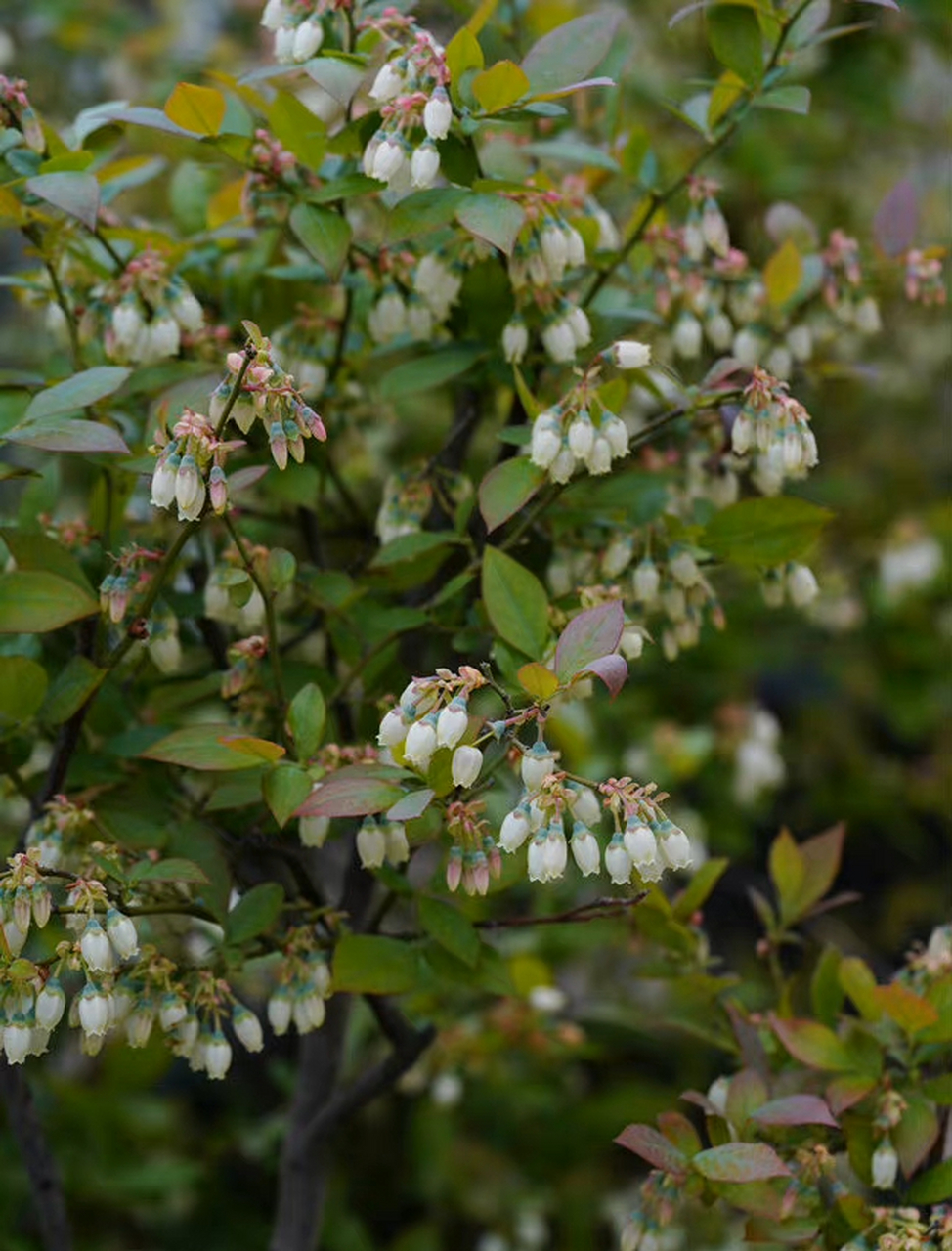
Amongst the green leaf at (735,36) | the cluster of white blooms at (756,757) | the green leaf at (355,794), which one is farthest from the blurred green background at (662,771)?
the green leaf at (355,794)

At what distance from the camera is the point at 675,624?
4.48 ft

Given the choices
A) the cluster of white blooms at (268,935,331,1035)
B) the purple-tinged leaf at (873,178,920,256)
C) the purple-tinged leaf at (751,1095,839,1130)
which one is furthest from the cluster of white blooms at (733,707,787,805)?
the cluster of white blooms at (268,935,331,1035)

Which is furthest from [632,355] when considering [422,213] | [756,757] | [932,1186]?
[756,757]

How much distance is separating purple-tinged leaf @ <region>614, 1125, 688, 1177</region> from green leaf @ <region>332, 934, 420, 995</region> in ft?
0.70

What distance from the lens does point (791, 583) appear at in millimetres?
1375

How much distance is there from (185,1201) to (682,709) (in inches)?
56.2

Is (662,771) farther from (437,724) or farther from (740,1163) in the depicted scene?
(437,724)

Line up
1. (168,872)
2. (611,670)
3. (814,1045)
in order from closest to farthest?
1. (611,670)
2. (168,872)
3. (814,1045)

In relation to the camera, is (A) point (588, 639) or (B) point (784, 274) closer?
(A) point (588, 639)

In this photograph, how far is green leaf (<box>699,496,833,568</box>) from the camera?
1.29 meters

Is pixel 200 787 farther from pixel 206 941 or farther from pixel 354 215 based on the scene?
pixel 354 215

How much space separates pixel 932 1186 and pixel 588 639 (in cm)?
57

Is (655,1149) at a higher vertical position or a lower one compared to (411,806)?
lower

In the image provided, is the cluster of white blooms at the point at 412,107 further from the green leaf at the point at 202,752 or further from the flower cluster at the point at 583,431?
the green leaf at the point at 202,752
